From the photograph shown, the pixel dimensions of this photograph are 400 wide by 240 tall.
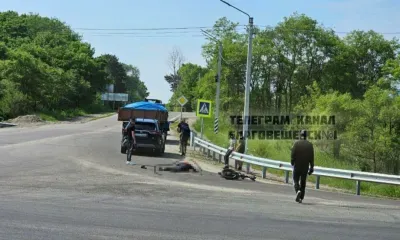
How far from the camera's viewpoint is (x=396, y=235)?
8188 millimetres

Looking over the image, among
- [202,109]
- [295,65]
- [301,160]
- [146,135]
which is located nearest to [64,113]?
[295,65]

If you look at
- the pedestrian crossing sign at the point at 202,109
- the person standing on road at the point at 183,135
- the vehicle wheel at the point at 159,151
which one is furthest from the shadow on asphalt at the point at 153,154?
the pedestrian crossing sign at the point at 202,109

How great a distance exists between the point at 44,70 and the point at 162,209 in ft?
170

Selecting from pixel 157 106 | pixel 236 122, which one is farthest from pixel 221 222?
pixel 236 122

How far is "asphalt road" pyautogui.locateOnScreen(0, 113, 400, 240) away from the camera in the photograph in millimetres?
7727

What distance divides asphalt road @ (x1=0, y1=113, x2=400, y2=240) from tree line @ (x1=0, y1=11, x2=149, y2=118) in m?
38.4

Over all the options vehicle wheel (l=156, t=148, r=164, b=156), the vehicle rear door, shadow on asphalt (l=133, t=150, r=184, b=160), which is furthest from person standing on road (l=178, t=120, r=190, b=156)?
the vehicle rear door

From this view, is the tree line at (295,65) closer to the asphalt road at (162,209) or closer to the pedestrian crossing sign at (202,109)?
the pedestrian crossing sign at (202,109)

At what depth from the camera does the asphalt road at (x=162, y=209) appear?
7727mm

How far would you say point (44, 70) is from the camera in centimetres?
5828

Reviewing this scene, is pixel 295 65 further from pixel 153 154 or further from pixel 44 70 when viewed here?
pixel 153 154

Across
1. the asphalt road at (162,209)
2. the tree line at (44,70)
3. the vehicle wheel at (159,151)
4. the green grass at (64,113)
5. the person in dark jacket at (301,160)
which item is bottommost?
the asphalt road at (162,209)

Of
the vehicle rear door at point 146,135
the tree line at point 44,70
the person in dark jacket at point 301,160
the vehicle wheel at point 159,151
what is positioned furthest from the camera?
the tree line at point 44,70

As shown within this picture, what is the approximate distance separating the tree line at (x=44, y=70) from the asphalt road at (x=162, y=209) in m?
38.4
